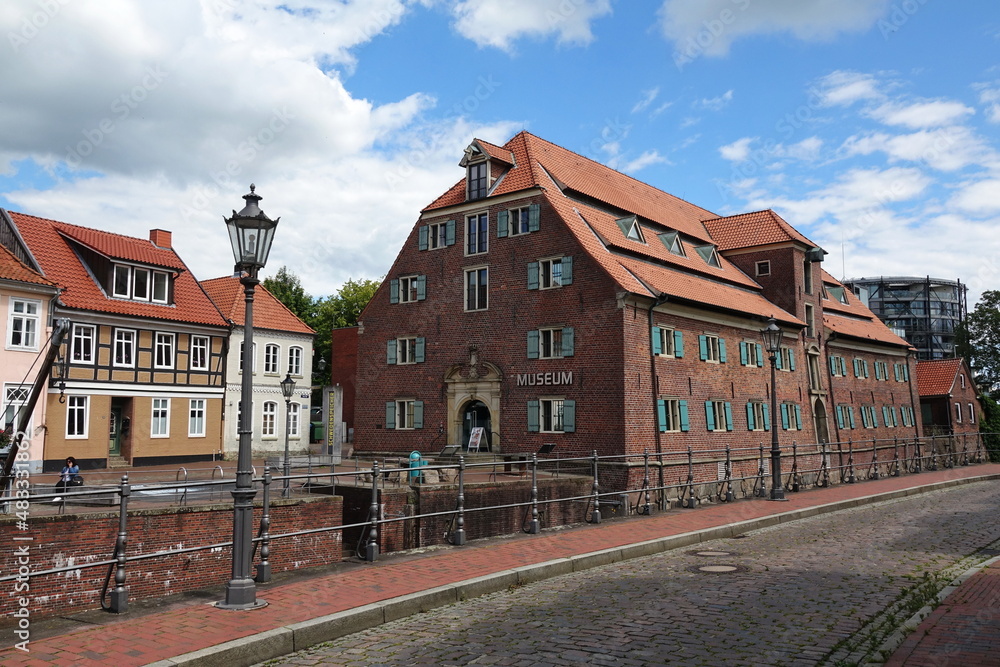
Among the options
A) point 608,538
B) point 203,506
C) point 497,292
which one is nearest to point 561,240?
point 497,292

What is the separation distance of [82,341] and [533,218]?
17.7 m

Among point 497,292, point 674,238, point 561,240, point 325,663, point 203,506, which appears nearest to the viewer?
point 325,663

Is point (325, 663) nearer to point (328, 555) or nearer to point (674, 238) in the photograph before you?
point (328, 555)

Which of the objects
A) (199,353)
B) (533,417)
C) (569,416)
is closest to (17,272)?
(199,353)

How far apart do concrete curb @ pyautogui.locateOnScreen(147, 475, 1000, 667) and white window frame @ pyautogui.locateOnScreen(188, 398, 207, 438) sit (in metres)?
25.1

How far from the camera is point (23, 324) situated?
87.3 feet

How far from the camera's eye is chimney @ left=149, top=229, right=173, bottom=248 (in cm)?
3666

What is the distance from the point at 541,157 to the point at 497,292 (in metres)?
5.76

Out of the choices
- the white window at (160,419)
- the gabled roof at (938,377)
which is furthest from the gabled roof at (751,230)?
the white window at (160,419)

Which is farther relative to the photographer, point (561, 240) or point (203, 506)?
point (561, 240)

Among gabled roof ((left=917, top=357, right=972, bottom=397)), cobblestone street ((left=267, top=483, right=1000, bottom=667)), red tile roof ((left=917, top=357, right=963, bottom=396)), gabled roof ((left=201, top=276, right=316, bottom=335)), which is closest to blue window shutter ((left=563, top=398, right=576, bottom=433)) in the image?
cobblestone street ((left=267, top=483, right=1000, bottom=667))

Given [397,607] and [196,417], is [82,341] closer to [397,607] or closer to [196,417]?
[196,417]

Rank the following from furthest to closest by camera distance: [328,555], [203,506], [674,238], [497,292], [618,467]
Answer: [674,238]
[497,292]
[618,467]
[328,555]
[203,506]

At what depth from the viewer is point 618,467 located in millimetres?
24312
